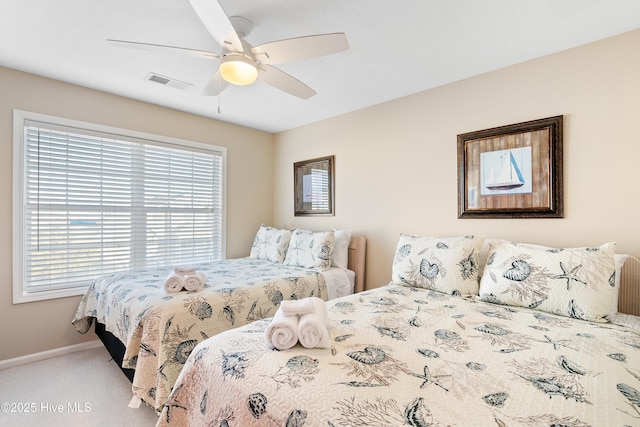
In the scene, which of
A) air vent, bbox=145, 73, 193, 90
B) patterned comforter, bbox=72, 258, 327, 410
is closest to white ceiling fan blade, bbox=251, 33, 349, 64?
air vent, bbox=145, 73, 193, 90

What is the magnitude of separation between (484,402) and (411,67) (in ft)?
7.54

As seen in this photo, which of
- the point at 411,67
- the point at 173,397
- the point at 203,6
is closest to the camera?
the point at 173,397

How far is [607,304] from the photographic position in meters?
1.58

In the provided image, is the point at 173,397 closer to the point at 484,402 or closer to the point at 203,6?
the point at 484,402

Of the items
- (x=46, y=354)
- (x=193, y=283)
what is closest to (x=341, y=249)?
(x=193, y=283)

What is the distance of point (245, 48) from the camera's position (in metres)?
1.71

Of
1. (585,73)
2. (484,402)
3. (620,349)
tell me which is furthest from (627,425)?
(585,73)

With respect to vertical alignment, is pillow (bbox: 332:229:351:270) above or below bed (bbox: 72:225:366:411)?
above

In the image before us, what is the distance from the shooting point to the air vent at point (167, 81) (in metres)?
Result: 2.55

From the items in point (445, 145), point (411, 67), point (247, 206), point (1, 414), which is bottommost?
point (1, 414)

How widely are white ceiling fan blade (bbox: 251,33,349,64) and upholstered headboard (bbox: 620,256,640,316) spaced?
214 centimetres

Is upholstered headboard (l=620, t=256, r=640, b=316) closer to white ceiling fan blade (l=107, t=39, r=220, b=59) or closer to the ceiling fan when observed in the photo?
the ceiling fan

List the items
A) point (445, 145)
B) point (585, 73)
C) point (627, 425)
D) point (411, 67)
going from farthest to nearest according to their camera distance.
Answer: point (445, 145), point (411, 67), point (585, 73), point (627, 425)

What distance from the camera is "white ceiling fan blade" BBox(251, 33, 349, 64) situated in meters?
1.55
